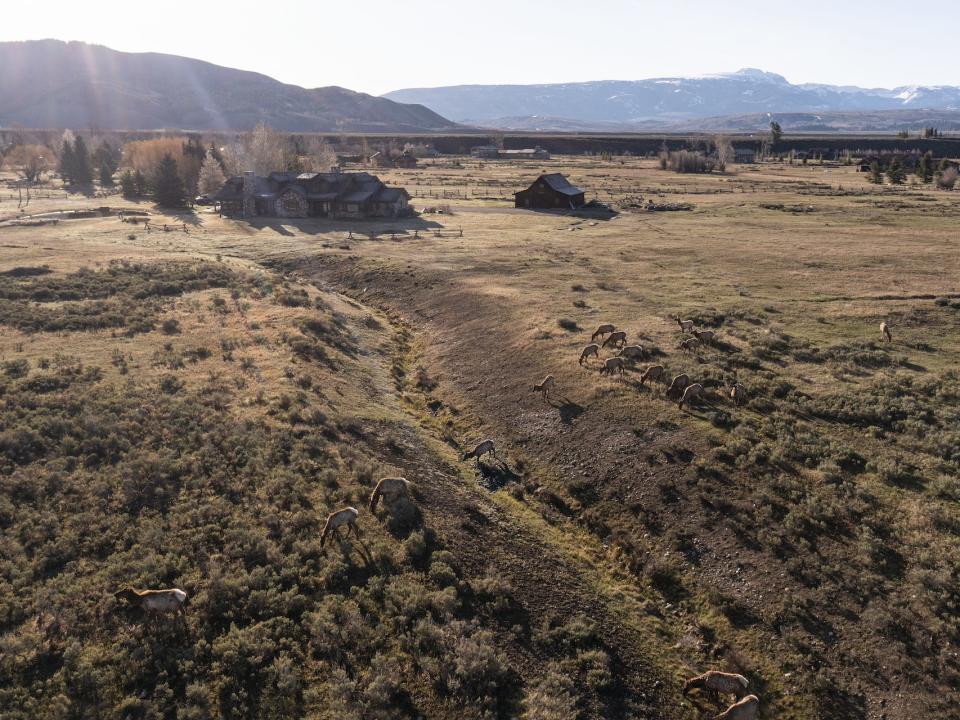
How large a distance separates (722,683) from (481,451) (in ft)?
38.8

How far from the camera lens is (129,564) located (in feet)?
51.3

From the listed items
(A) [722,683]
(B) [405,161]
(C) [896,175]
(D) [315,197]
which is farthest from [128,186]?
(C) [896,175]

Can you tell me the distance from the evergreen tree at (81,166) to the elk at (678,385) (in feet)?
421

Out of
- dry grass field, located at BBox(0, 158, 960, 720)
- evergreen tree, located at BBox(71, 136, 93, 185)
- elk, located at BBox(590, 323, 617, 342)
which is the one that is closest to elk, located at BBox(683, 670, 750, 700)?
dry grass field, located at BBox(0, 158, 960, 720)

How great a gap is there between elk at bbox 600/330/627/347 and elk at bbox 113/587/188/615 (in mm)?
23458

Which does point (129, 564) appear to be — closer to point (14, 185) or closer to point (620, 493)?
point (620, 493)

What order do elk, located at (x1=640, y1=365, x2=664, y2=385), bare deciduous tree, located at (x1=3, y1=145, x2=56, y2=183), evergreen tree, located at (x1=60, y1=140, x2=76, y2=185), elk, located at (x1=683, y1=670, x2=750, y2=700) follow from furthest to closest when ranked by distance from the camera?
bare deciduous tree, located at (x1=3, y1=145, x2=56, y2=183) < evergreen tree, located at (x1=60, y1=140, x2=76, y2=185) < elk, located at (x1=640, y1=365, x2=664, y2=385) < elk, located at (x1=683, y1=670, x2=750, y2=700)

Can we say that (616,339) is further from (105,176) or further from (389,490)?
(105,176)

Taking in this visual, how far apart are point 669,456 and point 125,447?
63.4 feet

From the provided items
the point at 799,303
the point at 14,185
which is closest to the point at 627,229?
the point at 799,303

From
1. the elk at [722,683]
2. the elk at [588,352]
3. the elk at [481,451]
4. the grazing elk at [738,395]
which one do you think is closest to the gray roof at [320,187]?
the elk at [588,352]

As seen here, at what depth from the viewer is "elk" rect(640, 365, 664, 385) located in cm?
2758

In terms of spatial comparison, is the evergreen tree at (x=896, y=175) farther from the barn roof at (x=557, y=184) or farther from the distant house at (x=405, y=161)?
the distant house at (x=405, y=161)

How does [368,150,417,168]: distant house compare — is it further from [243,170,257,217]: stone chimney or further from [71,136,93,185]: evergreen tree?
[243,170,257,217]: stone chimney
